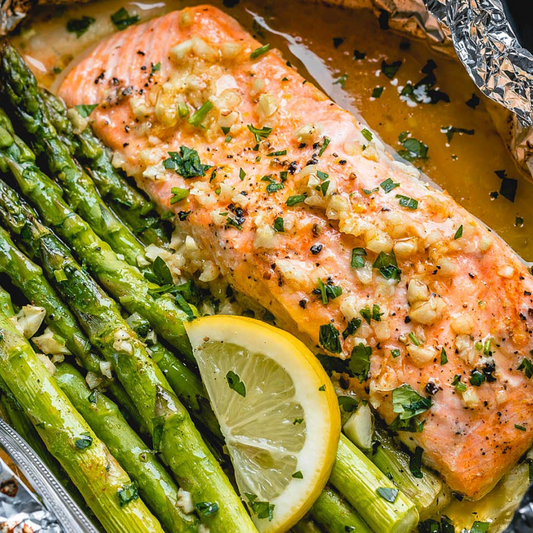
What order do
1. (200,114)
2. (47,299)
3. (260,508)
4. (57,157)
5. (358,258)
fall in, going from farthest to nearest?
(57,157), (200,114), (47,299), (358,258), (260,508)

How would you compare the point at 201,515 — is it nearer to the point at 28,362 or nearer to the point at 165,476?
the point at 165,476

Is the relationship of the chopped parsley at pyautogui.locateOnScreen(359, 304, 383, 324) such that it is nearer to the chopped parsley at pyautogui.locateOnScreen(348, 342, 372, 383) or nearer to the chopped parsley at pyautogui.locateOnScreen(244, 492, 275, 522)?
the chopped parsley at pyautogui.locateOnScreen(348, 342, 372, 383)

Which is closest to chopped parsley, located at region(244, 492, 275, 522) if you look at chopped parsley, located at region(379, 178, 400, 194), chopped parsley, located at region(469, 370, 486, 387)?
chopped parsley, located at region(469, 370, 486, 387)

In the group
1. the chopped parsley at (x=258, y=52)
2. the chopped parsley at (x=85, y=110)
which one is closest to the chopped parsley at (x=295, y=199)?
the chopped parsley at (x=258, y=52)

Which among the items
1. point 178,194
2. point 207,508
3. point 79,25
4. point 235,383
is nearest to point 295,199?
point 178,194

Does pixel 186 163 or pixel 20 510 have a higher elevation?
pixel 186 163

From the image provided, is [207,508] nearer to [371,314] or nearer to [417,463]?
[417,463]

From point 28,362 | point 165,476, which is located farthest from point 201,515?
point 28,362
